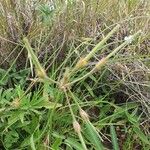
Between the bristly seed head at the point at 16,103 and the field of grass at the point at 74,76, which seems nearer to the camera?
the bristly seed head at the point at 16,103

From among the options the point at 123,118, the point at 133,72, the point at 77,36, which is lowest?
the point at 123,118

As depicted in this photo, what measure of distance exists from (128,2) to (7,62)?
19.4 inches

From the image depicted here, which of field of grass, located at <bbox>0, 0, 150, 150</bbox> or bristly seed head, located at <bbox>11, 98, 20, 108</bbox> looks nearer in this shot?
bristly seed head, located at <bbox>11, 98, 20, 108</bbox>

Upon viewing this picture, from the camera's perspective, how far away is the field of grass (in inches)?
43.2

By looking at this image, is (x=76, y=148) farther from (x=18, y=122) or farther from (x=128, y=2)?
(x=128, y=2)

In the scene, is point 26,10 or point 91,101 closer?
point 91,101

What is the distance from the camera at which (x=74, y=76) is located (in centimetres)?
123

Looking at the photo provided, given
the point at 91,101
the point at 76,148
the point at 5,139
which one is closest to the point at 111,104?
the point at 91,101

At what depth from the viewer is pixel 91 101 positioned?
1199mm

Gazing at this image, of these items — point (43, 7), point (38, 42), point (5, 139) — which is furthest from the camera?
point (38, 42)

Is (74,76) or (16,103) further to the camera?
(74,76)

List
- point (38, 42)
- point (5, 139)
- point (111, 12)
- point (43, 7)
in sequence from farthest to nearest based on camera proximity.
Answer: point (111, 12), point (38, 42), point (43, 7), point (5, 139)

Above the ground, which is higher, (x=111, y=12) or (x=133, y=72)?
(x=111, y=12)

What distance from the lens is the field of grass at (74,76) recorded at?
1.10m
